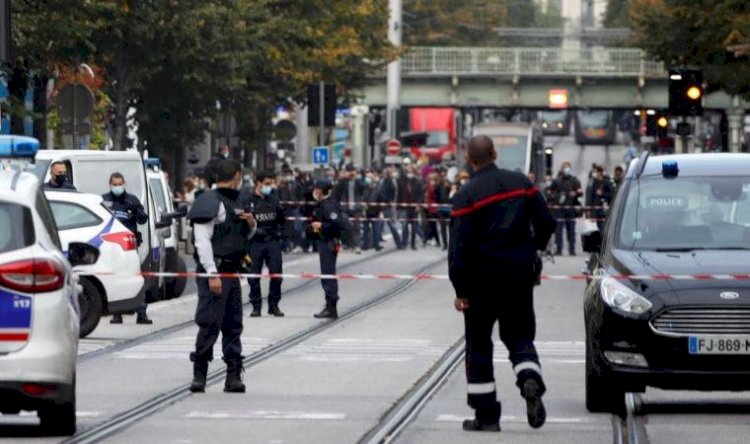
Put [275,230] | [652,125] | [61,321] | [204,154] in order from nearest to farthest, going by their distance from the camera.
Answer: [61,321] → [275,230] → [652,125] → [204,154]

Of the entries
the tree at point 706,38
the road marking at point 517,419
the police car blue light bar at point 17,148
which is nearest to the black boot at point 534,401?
the road marking at point 517,419

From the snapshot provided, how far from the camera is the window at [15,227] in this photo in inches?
508

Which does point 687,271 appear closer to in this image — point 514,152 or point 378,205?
A: point 378,205

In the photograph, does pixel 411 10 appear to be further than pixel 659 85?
Yes

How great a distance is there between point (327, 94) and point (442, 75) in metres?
41.9

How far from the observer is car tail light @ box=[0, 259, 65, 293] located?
12.8 metres

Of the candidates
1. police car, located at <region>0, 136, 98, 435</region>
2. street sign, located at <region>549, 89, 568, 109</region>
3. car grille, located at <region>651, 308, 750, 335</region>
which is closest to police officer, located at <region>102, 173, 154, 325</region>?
car grille, located at <region>651, 308, 750, 335</region>

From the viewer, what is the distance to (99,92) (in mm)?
44688

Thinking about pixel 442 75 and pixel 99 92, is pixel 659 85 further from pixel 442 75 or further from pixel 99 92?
pixel 99 92

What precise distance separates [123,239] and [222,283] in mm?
7476

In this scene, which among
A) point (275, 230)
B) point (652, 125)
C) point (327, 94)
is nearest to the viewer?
point (275, 230)

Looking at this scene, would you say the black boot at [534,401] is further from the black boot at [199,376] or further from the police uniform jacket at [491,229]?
the black boot at [199,376]

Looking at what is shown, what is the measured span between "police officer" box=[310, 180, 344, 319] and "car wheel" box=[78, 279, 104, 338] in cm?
441

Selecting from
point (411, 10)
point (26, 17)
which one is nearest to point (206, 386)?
point (26, 17)
